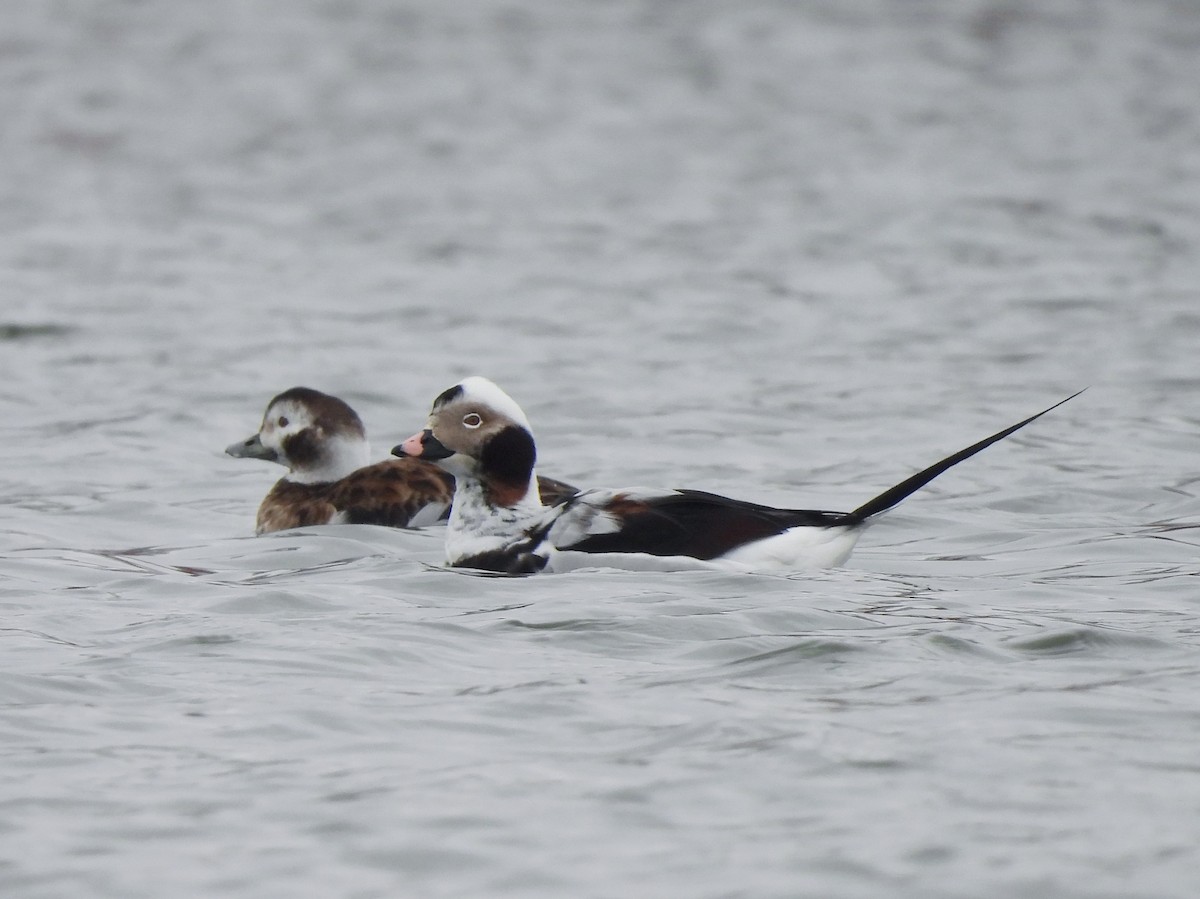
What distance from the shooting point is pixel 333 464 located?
9156 mm

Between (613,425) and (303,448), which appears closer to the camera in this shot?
(303,448)

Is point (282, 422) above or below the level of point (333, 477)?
above

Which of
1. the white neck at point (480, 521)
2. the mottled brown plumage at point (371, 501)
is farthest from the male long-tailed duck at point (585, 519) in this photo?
the mottled brown plumage at point (371, 501)

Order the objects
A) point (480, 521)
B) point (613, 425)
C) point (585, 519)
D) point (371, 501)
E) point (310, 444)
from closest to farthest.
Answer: point (585, 519) < point (480, 521) < point (371, 501) < point (310, 444) < point (613, 425)

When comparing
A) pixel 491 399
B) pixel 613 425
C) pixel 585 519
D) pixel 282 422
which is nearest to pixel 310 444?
→ pixel 282 422

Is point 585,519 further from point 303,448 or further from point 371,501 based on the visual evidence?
point 303,448

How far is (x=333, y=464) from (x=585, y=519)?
6.63ft

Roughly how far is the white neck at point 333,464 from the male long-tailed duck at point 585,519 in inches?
54.6

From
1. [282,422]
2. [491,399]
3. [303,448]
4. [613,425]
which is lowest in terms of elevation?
[613,425]

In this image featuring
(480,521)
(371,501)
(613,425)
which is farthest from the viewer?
(613,425)

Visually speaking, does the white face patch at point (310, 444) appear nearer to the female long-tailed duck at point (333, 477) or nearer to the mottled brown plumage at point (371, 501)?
the female long-tailed duck at point (333, 477)

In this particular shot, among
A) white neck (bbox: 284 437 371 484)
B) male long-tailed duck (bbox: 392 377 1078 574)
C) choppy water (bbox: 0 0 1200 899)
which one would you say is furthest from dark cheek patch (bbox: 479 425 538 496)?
white neck (bbox: 284 437 371 484)

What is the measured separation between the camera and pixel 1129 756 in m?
5.25

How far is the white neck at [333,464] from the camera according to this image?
912 centimetres
